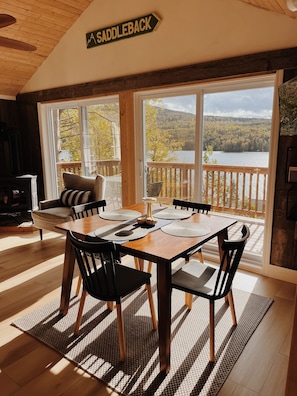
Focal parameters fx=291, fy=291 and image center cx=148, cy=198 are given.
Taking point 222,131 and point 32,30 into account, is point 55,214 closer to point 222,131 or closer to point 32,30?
point 222,131

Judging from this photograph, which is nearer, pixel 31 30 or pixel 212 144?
pixel 212 144

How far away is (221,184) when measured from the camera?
390 centimetres

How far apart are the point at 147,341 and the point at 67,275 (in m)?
0.82

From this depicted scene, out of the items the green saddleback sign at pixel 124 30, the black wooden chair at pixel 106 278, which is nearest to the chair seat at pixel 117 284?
the black wooden chair at pixel 106 278

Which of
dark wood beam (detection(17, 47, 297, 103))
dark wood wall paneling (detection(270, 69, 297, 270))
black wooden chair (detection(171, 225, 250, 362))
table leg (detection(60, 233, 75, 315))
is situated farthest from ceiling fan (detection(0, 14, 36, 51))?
dark wood wall paneling (detection(270, 69, 297, 270))

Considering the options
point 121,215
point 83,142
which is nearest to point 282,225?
point 121,215

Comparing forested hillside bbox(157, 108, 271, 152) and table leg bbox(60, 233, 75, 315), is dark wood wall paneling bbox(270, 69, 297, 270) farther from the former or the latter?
table leg bbox(60, 233, 75, 315)

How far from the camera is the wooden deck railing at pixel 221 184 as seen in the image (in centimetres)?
368

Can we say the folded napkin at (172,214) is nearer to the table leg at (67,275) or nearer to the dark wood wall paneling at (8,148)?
the table leg at (67,275)

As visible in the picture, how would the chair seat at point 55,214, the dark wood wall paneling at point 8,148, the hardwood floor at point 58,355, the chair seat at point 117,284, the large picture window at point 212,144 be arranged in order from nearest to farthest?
1. the hardwood floor at point 58,355
2. the chair seat at point 117,284
3. the large picture window at point 212,144
4. the chair seat at point 55,214
5. the dark wood wall paneling at point 8,148

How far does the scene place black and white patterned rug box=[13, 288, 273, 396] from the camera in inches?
69.9

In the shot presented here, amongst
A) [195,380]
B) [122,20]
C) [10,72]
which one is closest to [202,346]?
[195,380]

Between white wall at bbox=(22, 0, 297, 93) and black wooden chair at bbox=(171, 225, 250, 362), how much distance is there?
6.57ft

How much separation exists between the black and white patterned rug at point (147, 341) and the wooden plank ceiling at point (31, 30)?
3595 millimetres
